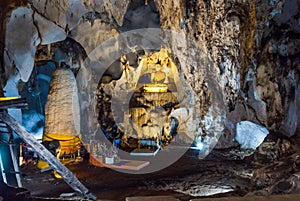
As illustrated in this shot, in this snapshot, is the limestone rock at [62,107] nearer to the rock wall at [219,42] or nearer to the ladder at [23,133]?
the rock wall at [219,42]

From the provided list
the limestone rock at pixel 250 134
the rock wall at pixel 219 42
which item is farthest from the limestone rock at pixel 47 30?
Answer: the limestone rock at pixel 250 134

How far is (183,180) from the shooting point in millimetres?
6605

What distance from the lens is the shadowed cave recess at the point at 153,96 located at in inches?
252

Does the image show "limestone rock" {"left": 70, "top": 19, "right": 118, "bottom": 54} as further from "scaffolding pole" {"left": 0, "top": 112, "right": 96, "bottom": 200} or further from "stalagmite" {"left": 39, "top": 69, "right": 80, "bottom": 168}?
"scaffolding pole" {"left": 0, "top": 112, "right": 96, "bottom": 200}

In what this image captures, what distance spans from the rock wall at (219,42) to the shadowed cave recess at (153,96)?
0.10ft

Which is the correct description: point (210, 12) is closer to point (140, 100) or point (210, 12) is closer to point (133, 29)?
point (133, 29)

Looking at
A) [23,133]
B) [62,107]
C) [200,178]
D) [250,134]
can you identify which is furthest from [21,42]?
[250,134]

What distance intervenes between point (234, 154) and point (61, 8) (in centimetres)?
627

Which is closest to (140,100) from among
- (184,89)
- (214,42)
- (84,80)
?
(184,89)

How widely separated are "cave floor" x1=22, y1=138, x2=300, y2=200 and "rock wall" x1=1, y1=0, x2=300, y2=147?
1893 millimetres

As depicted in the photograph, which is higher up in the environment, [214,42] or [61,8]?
[61,8]

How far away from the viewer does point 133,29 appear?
36.4 ft

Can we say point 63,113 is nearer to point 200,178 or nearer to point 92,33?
point 92,33

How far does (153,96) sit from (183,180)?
5.81 metres
